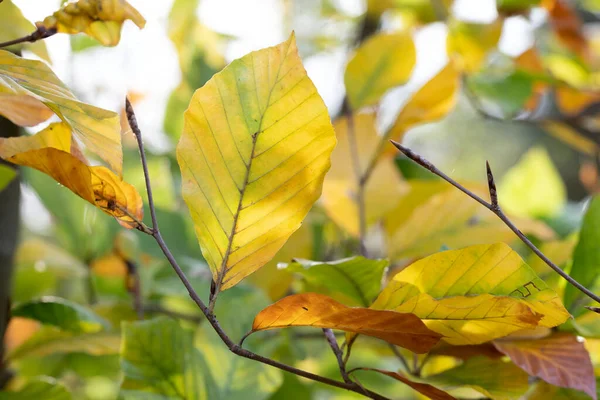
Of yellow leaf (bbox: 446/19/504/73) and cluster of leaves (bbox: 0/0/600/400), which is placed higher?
yellow leaf (bbox: 446/19/504/73)

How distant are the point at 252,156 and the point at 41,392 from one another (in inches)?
11.3

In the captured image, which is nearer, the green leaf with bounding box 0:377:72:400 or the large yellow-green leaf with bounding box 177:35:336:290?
the large yellow-green leaf with bounding box 177:35:336:290

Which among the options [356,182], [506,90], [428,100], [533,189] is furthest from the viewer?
[533,189]

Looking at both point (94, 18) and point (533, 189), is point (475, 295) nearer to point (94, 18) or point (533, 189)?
point (94, 18)

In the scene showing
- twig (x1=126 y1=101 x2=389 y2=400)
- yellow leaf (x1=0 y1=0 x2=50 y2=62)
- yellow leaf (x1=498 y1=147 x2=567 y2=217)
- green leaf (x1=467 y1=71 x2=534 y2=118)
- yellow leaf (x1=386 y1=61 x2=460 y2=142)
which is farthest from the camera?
yellow leaf (x1=498 y1=147 x2=567 y2=217)

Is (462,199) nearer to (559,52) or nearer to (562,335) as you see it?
(562,335)

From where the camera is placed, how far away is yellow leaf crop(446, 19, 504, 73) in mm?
885

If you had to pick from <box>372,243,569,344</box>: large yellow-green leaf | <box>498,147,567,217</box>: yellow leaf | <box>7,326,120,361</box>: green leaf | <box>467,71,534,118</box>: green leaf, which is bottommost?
<box>498,147,567,217</box>: yellow leaf

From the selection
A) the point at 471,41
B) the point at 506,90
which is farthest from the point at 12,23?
the point at 471,41

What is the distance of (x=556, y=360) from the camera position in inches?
14.3

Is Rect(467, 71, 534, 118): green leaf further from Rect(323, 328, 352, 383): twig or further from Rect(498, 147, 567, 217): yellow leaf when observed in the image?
Rect(323, 328, 352, 383): twig

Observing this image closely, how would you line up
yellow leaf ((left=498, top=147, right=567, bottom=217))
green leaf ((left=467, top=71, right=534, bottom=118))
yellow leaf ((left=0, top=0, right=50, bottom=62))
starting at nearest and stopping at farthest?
yellow leaf ((left=0, top=0, right=50, bottom=62))
green leaf ((left=467, top=71, right=534, bottom=118))
yellow leaf ((left=498, top=147, right=567, bottom=217))

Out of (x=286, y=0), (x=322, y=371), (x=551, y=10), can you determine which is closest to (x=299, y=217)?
(x=322, y=371)

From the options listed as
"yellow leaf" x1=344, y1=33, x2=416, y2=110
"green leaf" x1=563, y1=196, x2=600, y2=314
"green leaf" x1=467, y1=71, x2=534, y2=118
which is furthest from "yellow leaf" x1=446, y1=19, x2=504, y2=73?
"green leaf" x1=563, y1=196, x2=600, y2=314
